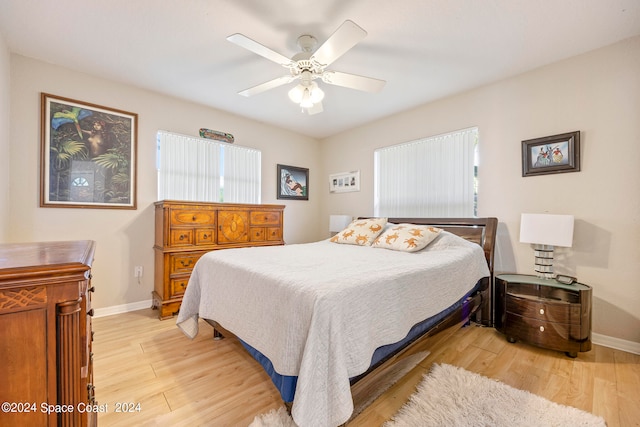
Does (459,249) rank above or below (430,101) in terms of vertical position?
below

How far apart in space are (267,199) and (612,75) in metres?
4.06

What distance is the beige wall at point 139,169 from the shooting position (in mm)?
2492

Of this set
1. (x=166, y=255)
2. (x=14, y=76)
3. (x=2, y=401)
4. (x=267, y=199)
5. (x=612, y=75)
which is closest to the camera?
(x=2, y=401)

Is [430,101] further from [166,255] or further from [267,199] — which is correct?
[166,255]

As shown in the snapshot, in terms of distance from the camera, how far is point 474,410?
1.49 meters

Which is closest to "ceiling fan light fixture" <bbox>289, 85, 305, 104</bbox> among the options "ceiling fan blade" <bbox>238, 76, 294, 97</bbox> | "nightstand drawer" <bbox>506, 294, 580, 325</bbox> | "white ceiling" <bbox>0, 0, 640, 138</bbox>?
"ceiling fan blade" <bbox>238, 76, 294, 97</bbox>

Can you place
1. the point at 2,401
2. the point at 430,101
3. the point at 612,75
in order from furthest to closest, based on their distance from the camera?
the point at 430,101
the point at 612,75
the point at 2,401

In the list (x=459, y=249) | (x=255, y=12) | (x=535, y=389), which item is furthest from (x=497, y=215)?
(x=255, y=12)

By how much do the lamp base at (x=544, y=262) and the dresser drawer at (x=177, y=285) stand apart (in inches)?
142

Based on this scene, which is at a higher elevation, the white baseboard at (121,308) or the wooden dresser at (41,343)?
the wooden dresser at (41,343)

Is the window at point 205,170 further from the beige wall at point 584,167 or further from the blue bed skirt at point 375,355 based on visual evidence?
the beige wall at point 584,167

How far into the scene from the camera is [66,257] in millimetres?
865

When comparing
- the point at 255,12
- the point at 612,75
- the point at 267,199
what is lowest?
the point at 267,199

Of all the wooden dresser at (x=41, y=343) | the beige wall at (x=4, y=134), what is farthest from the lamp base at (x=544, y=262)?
the beige wall at (x=4, y=134)
